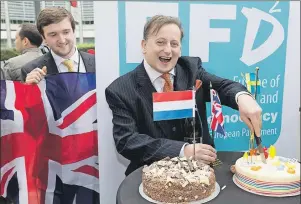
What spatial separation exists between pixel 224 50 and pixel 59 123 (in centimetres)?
103

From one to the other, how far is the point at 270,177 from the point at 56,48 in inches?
48.8

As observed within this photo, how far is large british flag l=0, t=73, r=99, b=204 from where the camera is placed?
186 centimetres

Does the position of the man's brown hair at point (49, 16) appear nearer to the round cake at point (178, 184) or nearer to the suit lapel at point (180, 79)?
the suit lapel at point (180, 79)

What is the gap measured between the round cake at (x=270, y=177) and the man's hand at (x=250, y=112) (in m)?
0.13

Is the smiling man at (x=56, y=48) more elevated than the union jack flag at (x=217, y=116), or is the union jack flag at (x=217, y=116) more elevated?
the smiling man at (x=56, y=48)

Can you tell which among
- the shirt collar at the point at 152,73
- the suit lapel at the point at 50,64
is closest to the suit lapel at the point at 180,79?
the shirt collar at the point at 152,73

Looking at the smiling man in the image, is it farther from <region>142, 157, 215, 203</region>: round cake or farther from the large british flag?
<region>142, 157, 215, 203</region>: round cake

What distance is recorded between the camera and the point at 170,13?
6.30ft

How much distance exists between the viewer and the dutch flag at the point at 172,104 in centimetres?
142

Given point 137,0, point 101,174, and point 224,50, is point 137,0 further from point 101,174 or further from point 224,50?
point 101,174

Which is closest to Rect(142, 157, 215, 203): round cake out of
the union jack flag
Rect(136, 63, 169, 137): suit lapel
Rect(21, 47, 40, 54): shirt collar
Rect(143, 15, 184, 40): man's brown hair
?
the union jack flag

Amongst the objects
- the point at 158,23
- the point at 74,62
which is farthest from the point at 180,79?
the point at 74,62

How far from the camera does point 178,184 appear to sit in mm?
1185

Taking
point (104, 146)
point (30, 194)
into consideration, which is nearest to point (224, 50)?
point (104, 146)
